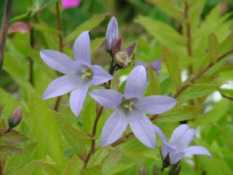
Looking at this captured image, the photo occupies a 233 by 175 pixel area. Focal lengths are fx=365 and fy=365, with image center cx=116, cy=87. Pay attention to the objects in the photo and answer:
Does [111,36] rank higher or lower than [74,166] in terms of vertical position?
higher

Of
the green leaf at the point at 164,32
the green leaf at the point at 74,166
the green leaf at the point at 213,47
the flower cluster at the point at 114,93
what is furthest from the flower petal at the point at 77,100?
the green leaf at the point at 164,32

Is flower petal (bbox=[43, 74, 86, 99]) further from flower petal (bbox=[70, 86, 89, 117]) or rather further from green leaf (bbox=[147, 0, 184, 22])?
green leaf (bbox=[147, 0, 184, 22])

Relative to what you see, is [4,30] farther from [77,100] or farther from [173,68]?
[173,68]

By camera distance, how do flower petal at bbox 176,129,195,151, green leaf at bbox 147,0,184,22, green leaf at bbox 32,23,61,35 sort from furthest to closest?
green leaf at bbox 147,0,184,22 → green leaf at bbox 32,23,61,35 → flower petal at bbox 176,129,195,151

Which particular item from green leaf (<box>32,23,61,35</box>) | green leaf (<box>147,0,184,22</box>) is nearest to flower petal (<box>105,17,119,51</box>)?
green leaf (<box>32,23,61,35</box>)

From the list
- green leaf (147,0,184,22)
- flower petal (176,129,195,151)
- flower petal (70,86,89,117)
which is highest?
flower petal (70,86,89,117)

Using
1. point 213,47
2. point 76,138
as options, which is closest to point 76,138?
point 76,138

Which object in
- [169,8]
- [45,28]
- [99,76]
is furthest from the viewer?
[169,8]
